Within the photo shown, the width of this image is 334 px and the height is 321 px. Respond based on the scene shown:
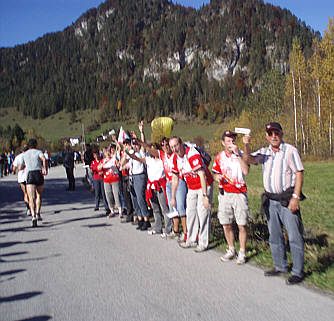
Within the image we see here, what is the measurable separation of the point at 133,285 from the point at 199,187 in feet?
7.40

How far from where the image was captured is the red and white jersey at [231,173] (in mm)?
5801

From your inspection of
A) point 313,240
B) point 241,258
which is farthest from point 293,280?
point 313,240

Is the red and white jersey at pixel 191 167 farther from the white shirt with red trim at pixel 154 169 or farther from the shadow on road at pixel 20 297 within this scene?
the shadow on road at pixel 20 297

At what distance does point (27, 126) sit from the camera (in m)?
164

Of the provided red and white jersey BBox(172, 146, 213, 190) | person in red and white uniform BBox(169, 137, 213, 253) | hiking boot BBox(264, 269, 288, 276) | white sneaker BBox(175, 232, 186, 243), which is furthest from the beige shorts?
white sneaker BBox(175, 232, 186, 243)

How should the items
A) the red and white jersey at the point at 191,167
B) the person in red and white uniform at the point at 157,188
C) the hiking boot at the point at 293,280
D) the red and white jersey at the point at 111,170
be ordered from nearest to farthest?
the hiking boot at the point at 293,280
the red and white jersey at the point at 191,167
the person in red and white uniform at the point at 157,188
the red and white jersey at the point at 111,170

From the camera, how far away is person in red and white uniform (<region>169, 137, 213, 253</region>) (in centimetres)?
640

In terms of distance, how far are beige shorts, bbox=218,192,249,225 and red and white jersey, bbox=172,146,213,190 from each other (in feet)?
2.27

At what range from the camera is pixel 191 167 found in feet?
21.1

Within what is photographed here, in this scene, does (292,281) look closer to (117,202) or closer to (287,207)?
(287,207)

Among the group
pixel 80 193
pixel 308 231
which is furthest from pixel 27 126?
pixel 308 231

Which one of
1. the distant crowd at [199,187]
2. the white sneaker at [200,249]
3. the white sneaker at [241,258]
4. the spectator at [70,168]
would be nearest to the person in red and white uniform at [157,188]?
the distant crowd at [199,187]

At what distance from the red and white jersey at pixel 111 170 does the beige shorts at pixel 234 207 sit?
479 centimetres

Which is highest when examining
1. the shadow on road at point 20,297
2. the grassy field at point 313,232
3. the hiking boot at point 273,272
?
the shadow on road at point 20,297
